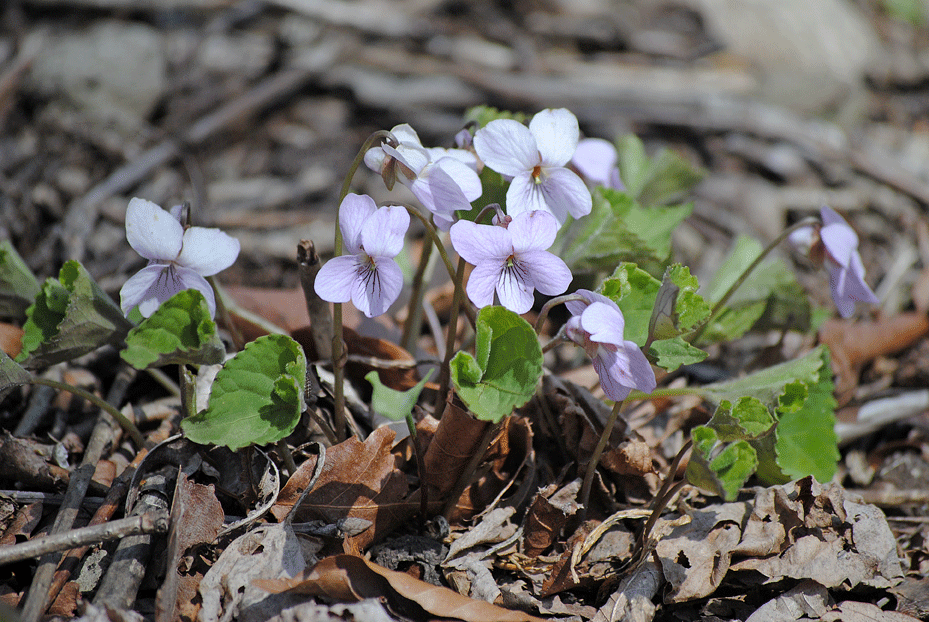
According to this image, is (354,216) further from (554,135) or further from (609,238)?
(609,238)

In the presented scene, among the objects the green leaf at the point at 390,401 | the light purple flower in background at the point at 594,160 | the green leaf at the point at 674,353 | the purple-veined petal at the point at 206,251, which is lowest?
the green leaf at the point at 674,353

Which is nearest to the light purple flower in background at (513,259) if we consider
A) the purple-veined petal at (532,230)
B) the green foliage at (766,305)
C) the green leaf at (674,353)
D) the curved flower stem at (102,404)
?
the purple-veined petal at (532,230)

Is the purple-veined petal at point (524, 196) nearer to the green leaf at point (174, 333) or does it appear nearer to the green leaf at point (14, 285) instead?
the green leaf at point (174, 333)

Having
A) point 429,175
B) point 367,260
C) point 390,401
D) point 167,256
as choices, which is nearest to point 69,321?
point 167,256

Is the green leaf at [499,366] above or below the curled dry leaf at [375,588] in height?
above

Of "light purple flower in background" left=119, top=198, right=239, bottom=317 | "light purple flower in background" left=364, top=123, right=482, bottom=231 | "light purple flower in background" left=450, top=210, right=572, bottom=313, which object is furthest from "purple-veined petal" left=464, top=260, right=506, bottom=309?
"light purple flower in background" left=119, top=198, right=239, bottom=317

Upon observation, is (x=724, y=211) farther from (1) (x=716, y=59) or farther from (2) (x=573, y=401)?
(2) (x=573, y=401)

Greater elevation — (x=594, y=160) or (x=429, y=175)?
(x=429, y=175)

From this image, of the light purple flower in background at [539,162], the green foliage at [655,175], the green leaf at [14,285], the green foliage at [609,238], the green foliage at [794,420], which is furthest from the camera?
the green foliage at [655,175]
